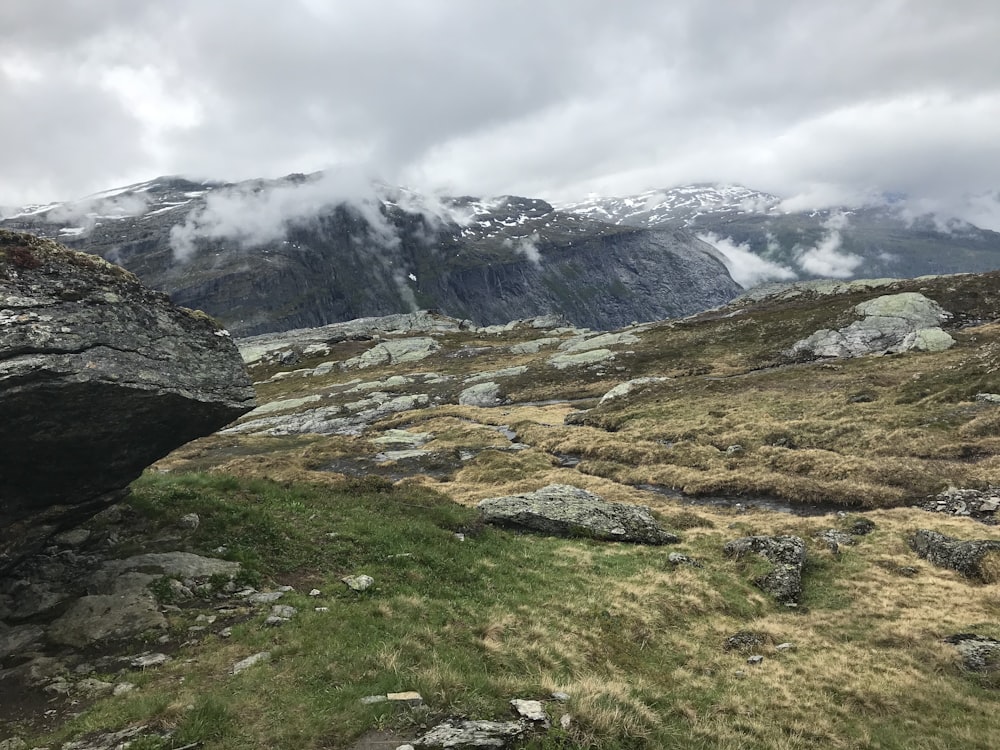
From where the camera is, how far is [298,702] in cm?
1000

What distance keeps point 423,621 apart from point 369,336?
542ft

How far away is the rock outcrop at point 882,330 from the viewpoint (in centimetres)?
6594

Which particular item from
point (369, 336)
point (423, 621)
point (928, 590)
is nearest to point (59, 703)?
point (423, 621)

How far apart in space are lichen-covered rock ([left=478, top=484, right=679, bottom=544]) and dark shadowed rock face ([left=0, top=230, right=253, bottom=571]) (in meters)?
14.8

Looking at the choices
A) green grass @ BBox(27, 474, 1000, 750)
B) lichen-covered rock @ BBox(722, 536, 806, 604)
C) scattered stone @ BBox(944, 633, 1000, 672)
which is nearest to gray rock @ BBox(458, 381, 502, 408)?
green grass @ BBox(27, 474, 1000, 750)

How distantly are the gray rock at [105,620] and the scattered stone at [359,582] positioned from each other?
15.9ft

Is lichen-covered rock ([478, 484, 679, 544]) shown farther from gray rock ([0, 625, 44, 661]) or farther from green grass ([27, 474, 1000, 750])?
gray rock ([0, 625, 44, 661])

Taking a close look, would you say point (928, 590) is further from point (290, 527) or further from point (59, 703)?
point (59, 703)

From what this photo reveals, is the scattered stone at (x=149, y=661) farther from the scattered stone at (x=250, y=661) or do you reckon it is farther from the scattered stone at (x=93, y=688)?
the scattered stone at (x=250, y=661)

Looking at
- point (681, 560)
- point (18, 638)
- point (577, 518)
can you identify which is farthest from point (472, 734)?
point (577, 518)

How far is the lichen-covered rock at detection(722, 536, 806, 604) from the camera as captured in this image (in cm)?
2044

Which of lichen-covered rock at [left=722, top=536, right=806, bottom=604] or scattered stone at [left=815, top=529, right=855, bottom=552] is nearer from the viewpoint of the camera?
lichen-covered rock at [left=722, top=536, right=806, bottom=604]

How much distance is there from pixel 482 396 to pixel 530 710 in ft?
222

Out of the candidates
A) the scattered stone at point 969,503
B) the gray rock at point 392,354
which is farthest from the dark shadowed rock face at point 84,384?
the gray rock at point 392,354
